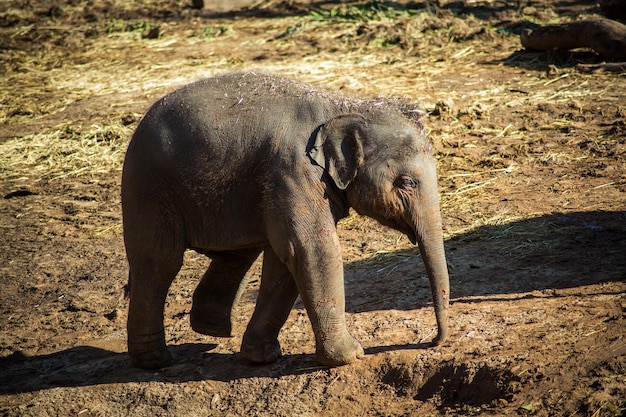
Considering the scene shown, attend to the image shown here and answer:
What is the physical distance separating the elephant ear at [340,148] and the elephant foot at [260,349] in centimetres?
125

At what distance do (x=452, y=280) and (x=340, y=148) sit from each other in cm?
199

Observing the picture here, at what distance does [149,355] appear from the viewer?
5.93 meters

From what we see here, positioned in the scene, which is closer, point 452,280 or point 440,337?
point 440,337

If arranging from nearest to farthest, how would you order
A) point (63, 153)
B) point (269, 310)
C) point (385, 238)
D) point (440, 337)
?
point (440, 337) → point (269, 310) → point (385, 238) → point (63, 153)

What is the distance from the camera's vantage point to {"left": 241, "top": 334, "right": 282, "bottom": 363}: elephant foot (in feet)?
18.8

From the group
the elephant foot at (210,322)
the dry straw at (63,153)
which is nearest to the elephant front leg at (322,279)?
the elephant foot at (210,322)

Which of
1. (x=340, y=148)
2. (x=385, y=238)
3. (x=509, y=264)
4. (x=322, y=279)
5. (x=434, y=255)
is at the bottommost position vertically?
(x=385, y=238)

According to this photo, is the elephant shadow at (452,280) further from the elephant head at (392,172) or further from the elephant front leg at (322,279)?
the elephant head at (392,172)

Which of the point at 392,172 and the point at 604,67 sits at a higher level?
the point at 392,172

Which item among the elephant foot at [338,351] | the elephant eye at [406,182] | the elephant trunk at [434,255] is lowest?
the elephant foot at [338,351]

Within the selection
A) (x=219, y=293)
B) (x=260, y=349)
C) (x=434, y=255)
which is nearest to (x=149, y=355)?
(x=219, y=293)

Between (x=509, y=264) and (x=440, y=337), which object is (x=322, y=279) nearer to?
(x=440, y=337)

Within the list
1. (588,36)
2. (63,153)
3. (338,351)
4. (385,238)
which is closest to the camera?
(338,351)

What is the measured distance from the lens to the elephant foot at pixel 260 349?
5.73 m
